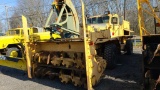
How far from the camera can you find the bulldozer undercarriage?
6.11 metres

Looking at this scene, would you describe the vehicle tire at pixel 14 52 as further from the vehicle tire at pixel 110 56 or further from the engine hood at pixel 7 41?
the vehicle tire at pixel 110 56

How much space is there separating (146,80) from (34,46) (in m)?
4.25

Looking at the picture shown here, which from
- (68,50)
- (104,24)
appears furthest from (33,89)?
(104,24)

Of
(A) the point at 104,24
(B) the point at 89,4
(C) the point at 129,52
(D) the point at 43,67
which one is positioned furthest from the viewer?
(B) the point at 89,4

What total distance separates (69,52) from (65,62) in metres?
0.32

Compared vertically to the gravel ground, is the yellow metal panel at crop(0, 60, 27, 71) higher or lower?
higher

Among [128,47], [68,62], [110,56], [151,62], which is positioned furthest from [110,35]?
[151,62]

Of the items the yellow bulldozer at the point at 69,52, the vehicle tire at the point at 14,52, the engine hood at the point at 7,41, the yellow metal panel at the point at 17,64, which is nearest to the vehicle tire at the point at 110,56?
the yellow bulldozer at the point at 69,52

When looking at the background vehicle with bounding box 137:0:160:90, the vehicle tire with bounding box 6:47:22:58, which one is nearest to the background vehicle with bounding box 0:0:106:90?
the vehicle tire with bounding box 6:47:22:58

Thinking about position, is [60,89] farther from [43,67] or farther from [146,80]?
[146,80]

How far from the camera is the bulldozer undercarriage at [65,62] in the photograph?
6.11 meters

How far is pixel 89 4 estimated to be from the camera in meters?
34.6

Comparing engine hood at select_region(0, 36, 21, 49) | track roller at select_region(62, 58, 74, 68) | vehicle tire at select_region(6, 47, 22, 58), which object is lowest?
track roller at select_region(62, 58, 74, 68)

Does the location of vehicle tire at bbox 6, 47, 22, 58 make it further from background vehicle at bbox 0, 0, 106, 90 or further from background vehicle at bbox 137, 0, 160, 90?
background vehicle at bbox 137, 0, 160, 90
